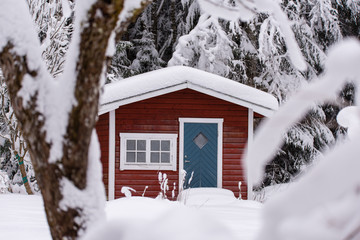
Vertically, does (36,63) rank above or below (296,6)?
below

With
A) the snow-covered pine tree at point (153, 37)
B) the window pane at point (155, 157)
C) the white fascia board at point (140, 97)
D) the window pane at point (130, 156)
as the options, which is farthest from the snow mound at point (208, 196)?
the snow-covered pine tree at point (153, 37)

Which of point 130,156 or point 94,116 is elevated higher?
point 94,116

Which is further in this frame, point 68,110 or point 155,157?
point 155,157

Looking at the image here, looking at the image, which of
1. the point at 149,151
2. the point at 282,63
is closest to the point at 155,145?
the point at 149,151

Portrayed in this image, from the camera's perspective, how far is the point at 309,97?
1.72 ft

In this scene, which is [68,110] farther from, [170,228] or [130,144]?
[130,144]

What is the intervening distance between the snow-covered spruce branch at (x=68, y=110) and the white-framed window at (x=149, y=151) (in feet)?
27.2

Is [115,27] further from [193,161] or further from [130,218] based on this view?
[193,161]

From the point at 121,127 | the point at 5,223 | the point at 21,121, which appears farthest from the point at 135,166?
the point at 21,121

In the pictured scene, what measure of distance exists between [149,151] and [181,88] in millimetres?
1658

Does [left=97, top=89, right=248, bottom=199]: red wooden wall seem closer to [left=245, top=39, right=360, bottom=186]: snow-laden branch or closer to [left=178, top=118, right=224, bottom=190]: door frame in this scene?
[left=178, top=118, right=224, bottom=190]: door frame

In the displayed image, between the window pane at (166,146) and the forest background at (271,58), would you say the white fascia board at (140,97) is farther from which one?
the forest background at (271,58)

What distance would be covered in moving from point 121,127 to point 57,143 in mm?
8403

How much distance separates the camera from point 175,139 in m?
9.73
